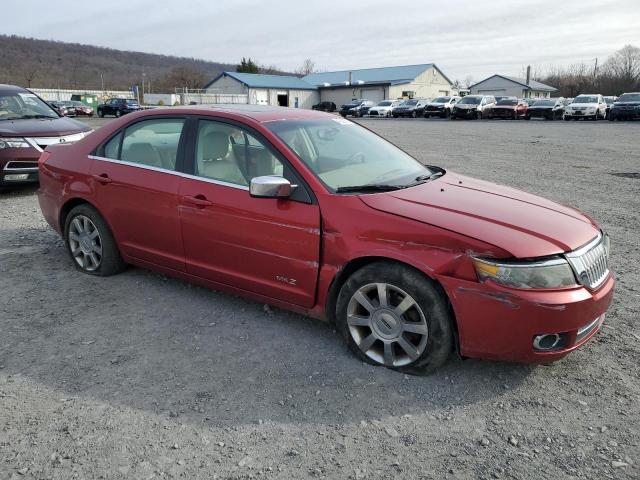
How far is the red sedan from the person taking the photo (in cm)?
300

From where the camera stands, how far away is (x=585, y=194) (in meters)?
8.94

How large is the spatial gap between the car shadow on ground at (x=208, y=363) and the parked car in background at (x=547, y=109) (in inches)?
1477

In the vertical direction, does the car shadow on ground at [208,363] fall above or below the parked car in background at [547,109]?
below

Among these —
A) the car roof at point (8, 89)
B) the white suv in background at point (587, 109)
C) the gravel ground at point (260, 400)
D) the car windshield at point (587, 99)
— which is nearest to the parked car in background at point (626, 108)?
the white suv in background at point (587, 109)

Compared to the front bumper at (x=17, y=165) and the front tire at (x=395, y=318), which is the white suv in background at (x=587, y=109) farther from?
the front tire at (x=395, y=318)

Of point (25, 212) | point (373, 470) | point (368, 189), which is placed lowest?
point (373, 470)

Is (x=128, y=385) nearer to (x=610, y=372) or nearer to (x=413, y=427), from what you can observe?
(x=413, y=427)

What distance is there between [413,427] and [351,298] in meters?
0.88

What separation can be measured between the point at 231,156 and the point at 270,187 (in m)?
0.68

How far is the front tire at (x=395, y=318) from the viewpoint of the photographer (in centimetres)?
313

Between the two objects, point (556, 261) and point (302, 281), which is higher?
point (556, 261)

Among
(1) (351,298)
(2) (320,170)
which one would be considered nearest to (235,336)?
(1) (351,298)

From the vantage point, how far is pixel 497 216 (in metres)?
3.32

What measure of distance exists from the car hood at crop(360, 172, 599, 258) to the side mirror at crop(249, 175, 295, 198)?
0.51 metres
